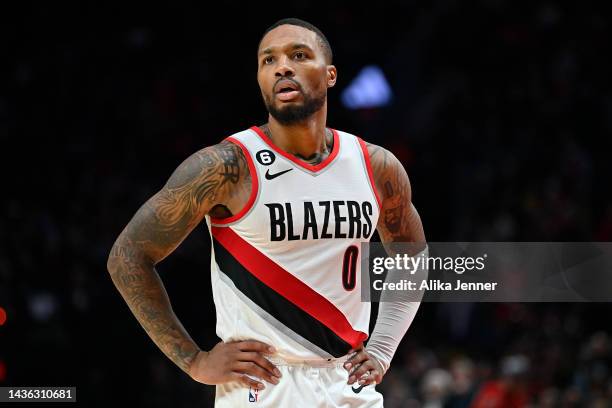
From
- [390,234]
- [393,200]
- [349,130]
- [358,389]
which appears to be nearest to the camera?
[358,389]

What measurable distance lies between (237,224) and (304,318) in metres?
0.53

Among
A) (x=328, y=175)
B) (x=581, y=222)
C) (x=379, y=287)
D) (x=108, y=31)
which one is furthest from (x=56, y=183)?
(x=328, y=175)

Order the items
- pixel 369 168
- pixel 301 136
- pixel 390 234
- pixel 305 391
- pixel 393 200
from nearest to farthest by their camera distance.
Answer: pixel 305 391
pixel 301 136
pixel 369 168
pixel 393 200
pixel 390 234

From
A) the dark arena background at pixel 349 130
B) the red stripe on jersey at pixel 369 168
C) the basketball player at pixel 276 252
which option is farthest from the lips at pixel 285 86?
the dark arena background at pixel 349 130

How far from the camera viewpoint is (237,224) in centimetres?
468

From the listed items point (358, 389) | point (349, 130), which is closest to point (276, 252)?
point (358, 389)

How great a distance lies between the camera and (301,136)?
4.91 metres

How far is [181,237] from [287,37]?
107cm

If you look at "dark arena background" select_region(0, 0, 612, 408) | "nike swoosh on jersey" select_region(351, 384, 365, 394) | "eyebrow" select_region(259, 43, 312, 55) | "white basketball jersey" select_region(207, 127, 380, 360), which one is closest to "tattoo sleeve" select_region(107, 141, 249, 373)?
"white basketball jersey" select_region(207, 127, 380, 360)

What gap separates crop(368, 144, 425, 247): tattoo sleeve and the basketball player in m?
0.21

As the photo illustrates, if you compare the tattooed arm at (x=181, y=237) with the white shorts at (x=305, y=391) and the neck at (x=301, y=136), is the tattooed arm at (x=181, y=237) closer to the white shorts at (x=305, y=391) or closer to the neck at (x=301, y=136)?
the white shorts at (x=305, y=391)

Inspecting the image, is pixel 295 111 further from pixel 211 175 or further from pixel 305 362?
pixel 305 362

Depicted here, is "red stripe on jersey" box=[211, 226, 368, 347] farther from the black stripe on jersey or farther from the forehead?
the forehead

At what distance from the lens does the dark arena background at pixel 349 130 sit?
440 inches
